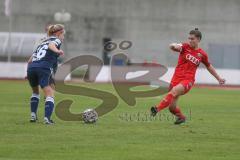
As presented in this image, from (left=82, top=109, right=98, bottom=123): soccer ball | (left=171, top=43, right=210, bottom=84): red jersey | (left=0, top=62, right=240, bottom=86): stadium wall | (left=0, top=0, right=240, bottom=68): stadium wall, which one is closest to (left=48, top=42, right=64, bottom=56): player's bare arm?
(left=82, top=109, right=98, bottom=123): soccer ball

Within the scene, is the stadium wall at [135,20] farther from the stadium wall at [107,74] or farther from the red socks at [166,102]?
the red socks at [166,102]

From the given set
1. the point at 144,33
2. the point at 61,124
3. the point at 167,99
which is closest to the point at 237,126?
the point at 167,99

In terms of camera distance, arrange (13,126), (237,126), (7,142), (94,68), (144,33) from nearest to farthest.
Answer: (7,142) → (13,126) → (237,126) → (94,68) → (144,33)

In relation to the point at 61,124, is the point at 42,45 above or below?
above

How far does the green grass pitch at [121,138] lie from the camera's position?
10828mm

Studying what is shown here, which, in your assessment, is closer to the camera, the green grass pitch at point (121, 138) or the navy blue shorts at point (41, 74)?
the green grass pitch at point (121, 138)

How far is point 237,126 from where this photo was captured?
1593 centimetres

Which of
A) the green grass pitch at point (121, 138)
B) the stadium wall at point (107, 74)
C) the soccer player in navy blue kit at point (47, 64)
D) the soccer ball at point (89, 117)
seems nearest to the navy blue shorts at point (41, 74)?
the soccer player in navy blue kit at point (47, 64)

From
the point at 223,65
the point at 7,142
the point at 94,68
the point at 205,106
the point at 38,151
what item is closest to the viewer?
the point at 38,151

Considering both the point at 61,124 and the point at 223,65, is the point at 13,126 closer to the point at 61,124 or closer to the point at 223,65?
the point at 61,124

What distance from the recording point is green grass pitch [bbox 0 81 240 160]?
1083cm

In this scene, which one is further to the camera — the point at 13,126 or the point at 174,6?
the point at 174,6

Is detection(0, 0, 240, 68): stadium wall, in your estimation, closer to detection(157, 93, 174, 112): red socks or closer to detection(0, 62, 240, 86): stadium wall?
detection(0, 62, 240, 86): stadium wall

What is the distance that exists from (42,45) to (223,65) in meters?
34.5
